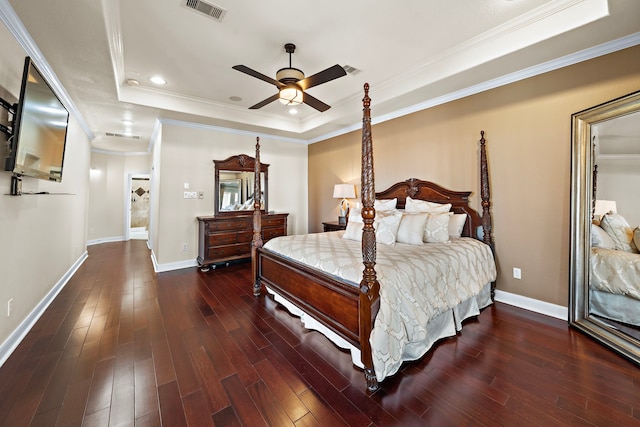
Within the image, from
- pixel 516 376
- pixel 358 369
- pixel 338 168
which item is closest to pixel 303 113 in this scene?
pixel 338 168

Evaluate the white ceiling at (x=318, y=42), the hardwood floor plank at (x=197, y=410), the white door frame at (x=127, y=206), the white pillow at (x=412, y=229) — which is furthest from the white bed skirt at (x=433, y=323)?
the white door frame at (x=127, y=206)

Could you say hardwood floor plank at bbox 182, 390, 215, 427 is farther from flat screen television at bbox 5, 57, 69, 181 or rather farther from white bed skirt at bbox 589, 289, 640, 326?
white bed skirt at bbox 589, 289, 640, 326

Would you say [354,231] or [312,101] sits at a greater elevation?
[312,101]

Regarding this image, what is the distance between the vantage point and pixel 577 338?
2.29 meters

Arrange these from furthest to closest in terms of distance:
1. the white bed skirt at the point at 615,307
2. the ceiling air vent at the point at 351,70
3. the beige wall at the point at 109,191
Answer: the beige wall at the point at 109,191, the ceiling air vent at the point at 351,70, the white bed skirt at the point at 615,307

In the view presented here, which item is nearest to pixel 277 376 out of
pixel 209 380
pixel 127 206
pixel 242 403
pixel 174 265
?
pixel 242 403

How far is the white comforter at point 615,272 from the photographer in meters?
2.12

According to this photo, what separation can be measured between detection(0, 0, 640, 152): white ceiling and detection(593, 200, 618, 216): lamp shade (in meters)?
1.45

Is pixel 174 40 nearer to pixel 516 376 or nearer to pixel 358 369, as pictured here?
pixel 358 369

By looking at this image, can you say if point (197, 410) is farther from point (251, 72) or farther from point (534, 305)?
point (534, 305)

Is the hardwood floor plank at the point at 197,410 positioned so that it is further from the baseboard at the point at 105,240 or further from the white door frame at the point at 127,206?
the white door frame at the point at 127,206

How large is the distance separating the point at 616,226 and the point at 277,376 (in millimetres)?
3092

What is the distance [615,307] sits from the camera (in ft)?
7.28

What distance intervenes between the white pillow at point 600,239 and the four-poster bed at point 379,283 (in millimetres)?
869
